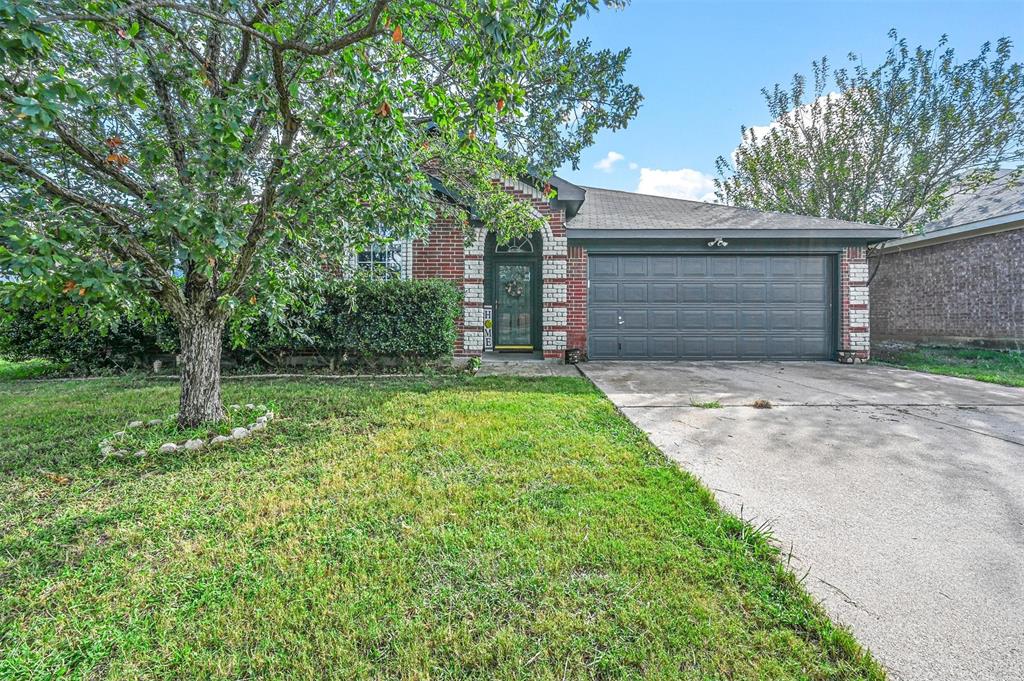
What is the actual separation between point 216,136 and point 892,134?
1722 centimetres

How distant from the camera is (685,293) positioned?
9688mm

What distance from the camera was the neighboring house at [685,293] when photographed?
9336 millimetres

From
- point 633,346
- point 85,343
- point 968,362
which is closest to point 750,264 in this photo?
point 633,346

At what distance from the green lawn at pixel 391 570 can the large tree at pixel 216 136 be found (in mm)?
1411

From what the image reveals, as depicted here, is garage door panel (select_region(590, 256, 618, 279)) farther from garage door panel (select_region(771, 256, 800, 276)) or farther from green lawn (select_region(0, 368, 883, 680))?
green lawn (select_region(0, 368, 883, 680))

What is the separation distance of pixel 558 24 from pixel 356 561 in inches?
146

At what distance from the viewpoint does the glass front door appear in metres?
9.80

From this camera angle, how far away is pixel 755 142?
16.1 m

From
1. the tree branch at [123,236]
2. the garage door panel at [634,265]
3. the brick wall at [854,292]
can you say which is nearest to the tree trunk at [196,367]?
the tree branch at [123,236]

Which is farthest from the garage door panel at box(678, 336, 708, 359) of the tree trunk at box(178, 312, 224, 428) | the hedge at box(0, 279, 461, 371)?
the tree trunk at box(178, 312, 224, 428)

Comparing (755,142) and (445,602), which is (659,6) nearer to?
(445,602)

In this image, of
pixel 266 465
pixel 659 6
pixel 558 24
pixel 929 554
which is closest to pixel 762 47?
pixel 659 6

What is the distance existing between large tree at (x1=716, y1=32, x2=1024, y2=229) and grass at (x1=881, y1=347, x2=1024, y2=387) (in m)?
4.19

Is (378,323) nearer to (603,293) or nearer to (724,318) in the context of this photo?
(603,293)
